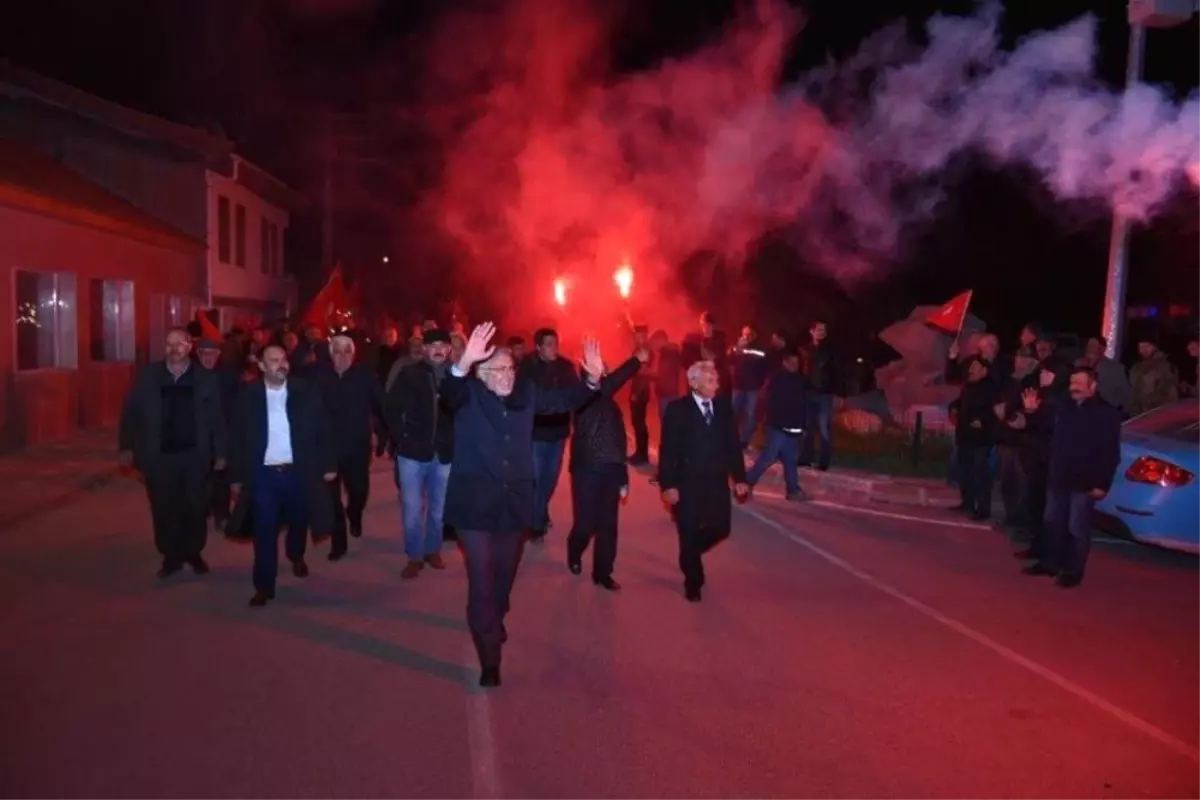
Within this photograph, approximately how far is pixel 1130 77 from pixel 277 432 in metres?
9.67

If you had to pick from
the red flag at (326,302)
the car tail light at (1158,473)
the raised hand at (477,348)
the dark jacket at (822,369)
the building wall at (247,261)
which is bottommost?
the car tail light at (1158,473)

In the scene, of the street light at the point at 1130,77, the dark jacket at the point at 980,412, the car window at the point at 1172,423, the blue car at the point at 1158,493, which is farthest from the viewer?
the street light at the point at 1130,77

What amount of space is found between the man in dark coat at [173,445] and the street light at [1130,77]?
9459mm

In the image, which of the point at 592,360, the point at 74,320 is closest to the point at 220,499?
the point at 592,360

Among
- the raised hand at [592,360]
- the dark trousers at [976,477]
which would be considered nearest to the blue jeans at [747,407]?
the dark trousers at [976,477]

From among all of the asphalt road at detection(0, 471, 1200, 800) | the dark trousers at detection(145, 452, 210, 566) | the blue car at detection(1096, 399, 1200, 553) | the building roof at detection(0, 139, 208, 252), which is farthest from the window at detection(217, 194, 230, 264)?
the blue car at detection(1096, 399, 1200, 553)

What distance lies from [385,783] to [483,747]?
1.68ft

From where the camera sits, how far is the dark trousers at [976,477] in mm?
10609

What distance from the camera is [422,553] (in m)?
8.17

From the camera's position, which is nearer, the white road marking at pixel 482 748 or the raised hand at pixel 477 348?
the white road marking at pixel 482 748

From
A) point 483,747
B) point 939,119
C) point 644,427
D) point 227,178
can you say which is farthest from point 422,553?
point 227,178

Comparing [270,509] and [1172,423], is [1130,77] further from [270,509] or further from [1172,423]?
[270,509]

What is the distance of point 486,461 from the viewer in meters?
5.69

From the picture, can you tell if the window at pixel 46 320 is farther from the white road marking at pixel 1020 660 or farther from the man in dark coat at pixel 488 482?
the man in dark coat at pixel 488 482
